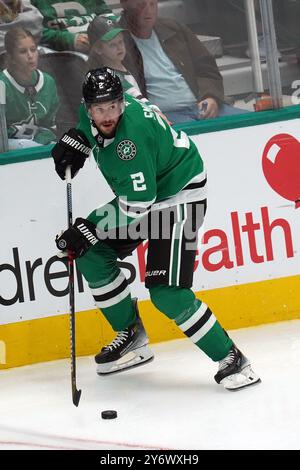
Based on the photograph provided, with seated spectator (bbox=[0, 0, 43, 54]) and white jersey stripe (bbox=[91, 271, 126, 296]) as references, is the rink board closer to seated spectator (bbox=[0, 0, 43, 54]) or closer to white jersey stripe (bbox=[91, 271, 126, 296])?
white jersey stripe (bbox=[91, 271, 126, 296])

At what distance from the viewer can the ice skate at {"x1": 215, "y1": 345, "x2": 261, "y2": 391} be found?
185 inches

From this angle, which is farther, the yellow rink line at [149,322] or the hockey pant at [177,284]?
the yellow rink line at [149,322]

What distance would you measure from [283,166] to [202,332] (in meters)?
1.07

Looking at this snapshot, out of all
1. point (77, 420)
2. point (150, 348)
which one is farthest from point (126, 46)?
point (77, 420)

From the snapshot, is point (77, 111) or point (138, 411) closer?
point (138, 411)

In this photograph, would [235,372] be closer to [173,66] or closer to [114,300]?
[114,300]

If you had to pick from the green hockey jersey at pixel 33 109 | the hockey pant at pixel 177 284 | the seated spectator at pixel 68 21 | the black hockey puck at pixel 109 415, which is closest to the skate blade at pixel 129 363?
the hockey pant at pixel 177 284

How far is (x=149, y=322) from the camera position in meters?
5.32

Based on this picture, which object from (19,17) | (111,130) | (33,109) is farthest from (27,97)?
(111,130)

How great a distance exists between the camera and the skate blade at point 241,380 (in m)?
4.68

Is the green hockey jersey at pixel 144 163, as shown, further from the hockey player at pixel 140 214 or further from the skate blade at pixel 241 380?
the skate blade at pixel 241 380
